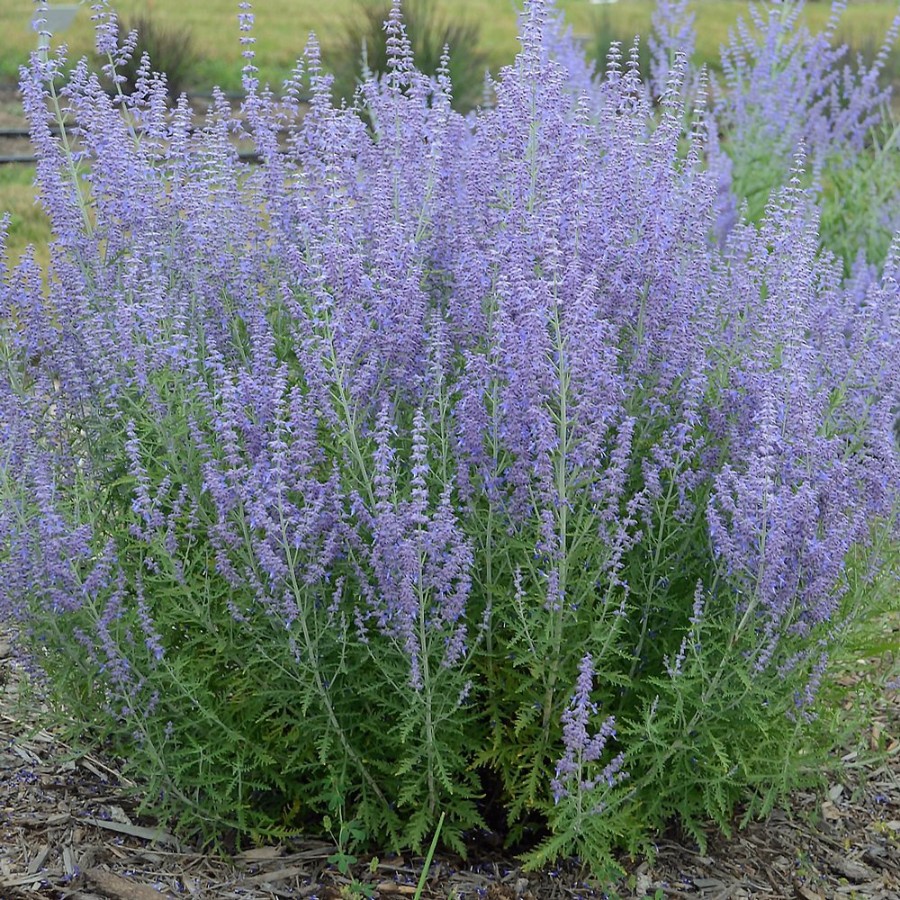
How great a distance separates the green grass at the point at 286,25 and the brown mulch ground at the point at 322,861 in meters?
11.9

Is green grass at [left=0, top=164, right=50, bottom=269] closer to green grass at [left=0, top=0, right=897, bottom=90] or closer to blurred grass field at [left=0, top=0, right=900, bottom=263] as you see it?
blurred grass field at [left=0, top=0, right=900, bottom=263]

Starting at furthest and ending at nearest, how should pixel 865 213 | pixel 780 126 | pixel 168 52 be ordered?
pixel 168 52, pixel 865 213, pixel 780 126

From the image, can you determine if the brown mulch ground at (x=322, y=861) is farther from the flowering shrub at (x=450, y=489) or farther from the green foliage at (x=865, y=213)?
the green foliage at (x=865, y=213)

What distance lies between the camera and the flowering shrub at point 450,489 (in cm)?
310

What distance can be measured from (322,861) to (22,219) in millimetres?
7930

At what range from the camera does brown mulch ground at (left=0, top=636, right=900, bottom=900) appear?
3.52 meters

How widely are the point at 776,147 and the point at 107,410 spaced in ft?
19.9

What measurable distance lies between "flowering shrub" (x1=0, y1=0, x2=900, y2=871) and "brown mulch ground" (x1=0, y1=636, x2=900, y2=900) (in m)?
0.14

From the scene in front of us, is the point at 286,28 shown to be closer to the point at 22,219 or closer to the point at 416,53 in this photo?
the point at 416,53

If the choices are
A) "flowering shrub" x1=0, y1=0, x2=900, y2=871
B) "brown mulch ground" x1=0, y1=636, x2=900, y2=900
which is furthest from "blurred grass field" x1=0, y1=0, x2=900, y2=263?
"brown mulch ground" x1=0, y1=636, x2=900, y2=900

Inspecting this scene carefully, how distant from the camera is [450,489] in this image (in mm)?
3016

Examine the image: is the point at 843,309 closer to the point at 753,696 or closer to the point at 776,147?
the point at 753,696

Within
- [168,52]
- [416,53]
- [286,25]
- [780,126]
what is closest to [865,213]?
[780,126]

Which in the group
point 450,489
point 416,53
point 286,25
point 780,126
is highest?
point 450,489
